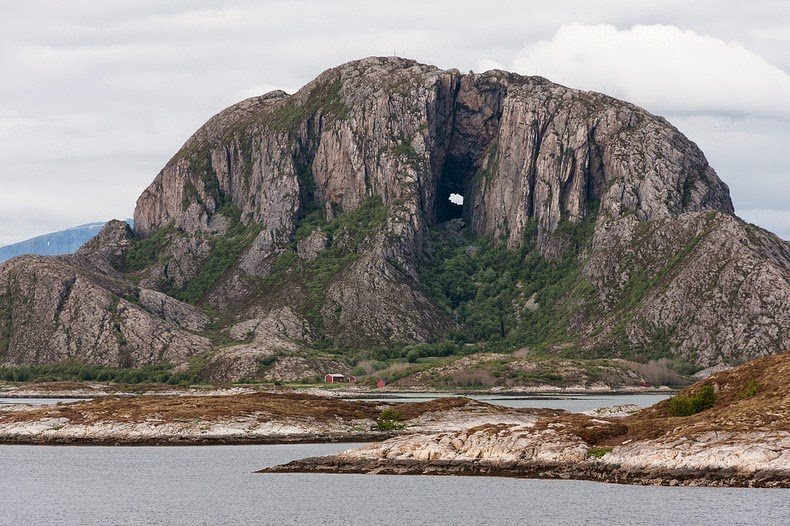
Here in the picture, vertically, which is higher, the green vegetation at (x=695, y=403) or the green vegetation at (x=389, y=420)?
the green vegetation at (x=695, y=403)

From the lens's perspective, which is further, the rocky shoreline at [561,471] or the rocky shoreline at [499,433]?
the rocky shoreline at [499,433]

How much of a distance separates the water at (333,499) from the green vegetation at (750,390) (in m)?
21.5

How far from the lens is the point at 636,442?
11206 centimetres

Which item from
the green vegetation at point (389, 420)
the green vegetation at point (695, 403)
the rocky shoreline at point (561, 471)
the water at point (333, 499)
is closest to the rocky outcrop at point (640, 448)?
the rocky shoreline at point (561, 471)

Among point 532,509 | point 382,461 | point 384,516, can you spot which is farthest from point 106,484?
point 532,509

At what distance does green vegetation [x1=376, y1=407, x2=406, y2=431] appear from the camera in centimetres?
15962

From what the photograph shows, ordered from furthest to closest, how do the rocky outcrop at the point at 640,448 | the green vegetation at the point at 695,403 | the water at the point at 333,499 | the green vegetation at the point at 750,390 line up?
the green vegetation at the point at 695,403 < the green vegetation at the point at 750,390 < the rocky outcrop at the point at 640,448 < the water at the point at 333,499

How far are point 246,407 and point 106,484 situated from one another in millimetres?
46473

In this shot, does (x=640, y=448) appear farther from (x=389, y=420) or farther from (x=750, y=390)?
(x=389, y=420)

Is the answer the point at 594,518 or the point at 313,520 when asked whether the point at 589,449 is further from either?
the point at 313,520

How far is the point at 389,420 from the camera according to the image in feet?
536

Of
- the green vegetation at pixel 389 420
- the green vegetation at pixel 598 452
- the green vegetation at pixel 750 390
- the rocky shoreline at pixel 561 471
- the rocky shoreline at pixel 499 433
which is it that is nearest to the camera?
the rocky shoreline at pixel 561 471

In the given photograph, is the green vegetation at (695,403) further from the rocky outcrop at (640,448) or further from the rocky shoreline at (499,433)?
the rocky outcrop at (640,448)

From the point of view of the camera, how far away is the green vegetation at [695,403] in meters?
125
